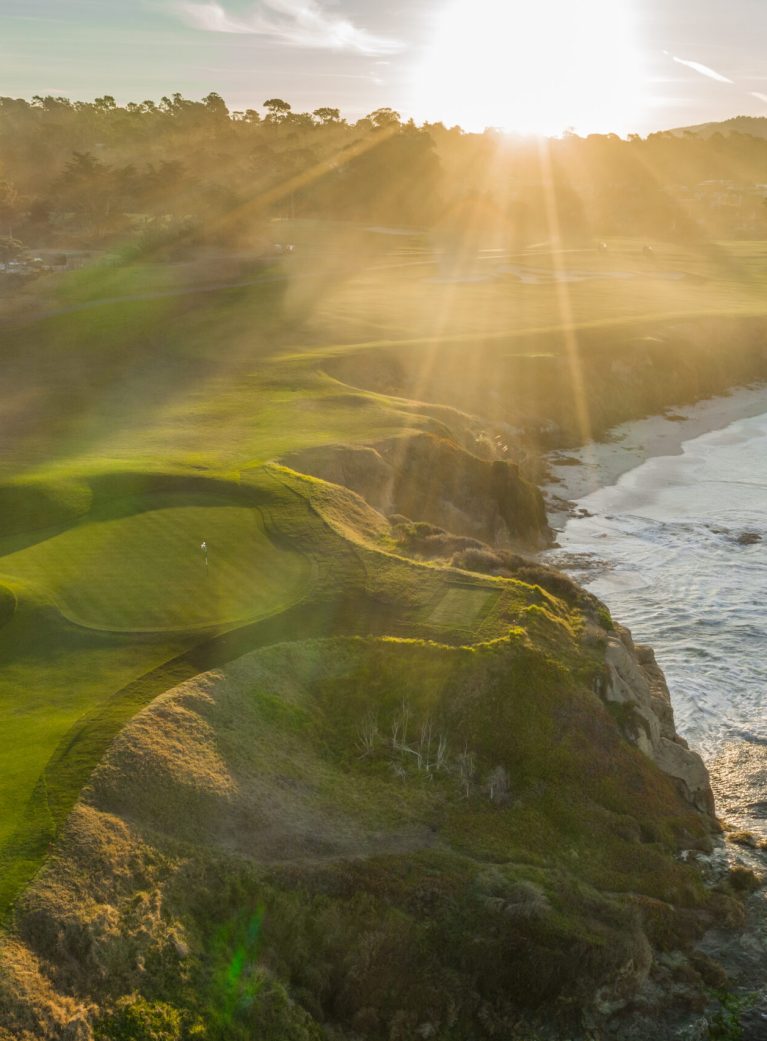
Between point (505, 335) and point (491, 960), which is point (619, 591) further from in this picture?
point (505, 335)

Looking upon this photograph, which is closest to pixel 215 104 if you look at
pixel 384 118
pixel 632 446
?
pixel 384 118

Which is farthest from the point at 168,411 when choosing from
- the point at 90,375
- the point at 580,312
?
the point at 580,312

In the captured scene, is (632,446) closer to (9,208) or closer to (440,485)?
(440,485)

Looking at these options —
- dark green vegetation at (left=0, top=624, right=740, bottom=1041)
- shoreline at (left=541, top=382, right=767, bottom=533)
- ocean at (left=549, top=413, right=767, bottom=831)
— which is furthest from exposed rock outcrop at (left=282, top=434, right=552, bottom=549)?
dark green vegetation at (left=0, top=624, right=740, bottom=1041)

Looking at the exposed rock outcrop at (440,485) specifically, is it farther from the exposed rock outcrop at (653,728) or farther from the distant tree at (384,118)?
the distant tree at (384,118)

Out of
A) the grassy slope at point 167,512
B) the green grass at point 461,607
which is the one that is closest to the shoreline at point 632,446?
the grassy slope at point 167,512
